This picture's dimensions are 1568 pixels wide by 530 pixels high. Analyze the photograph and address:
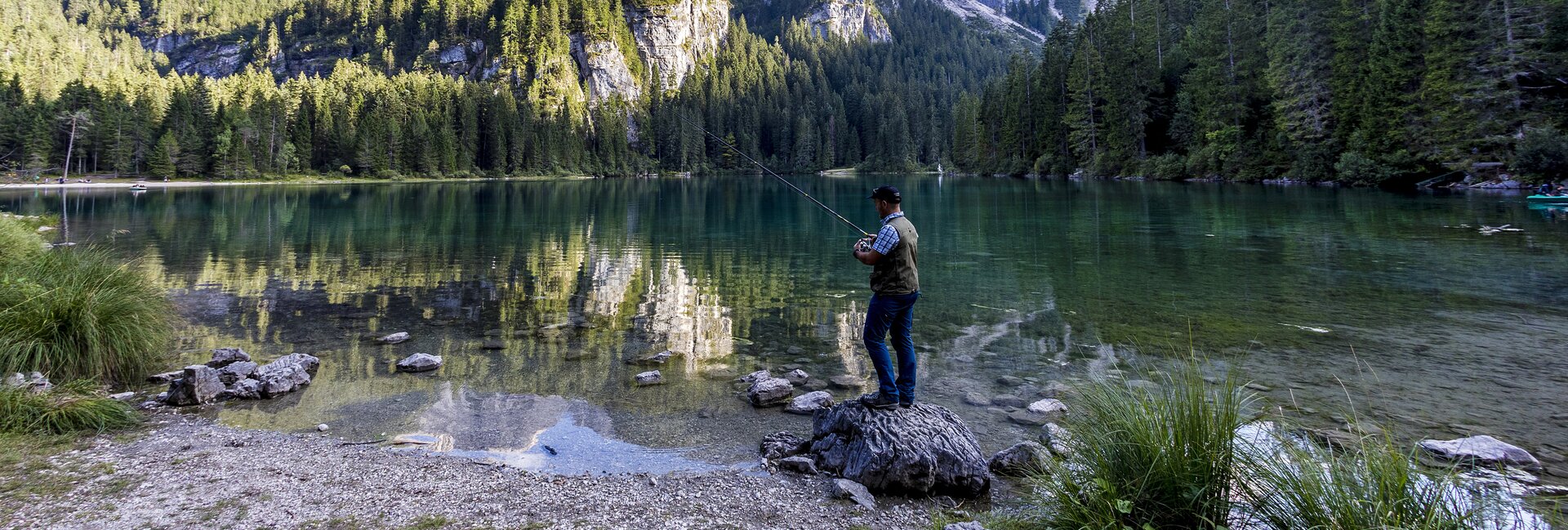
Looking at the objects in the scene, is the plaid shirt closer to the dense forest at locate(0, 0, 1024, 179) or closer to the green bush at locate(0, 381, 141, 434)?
the green bush at locate(0, 381, 141, 434)

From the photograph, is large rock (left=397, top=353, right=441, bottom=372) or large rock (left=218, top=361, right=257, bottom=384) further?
large rock (left=397, top=353, right=441, bottom=372)

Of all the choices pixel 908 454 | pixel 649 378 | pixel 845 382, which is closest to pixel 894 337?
pixel 908 454

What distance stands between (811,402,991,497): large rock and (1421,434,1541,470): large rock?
419cm

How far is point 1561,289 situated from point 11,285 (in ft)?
83.1

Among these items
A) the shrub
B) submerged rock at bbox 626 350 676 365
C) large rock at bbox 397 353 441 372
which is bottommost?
submerged rock at bbox 626 350 676 365

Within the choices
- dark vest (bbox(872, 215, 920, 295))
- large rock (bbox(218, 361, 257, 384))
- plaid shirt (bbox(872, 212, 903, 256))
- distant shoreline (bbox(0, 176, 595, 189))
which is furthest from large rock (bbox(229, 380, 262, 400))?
distant shoreline (bbox(0, 176, 595, 189))

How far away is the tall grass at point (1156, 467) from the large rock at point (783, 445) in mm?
3125

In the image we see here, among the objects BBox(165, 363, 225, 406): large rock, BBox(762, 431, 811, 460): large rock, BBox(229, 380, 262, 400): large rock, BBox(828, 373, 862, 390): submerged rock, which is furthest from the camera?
BBox(828, 373, 862, 390): submerged rock

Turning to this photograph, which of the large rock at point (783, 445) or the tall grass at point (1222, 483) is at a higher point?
the tall grass at point (1222, 483)

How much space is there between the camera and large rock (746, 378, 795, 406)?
948cm

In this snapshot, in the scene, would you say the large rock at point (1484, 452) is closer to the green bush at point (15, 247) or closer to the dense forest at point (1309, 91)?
the green bush at point (15, 247)

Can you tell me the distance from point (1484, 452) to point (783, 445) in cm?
647

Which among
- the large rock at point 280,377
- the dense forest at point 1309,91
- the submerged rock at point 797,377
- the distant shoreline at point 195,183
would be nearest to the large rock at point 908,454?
the submerged rock at point 797,377

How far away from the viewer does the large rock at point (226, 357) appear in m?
11.0
